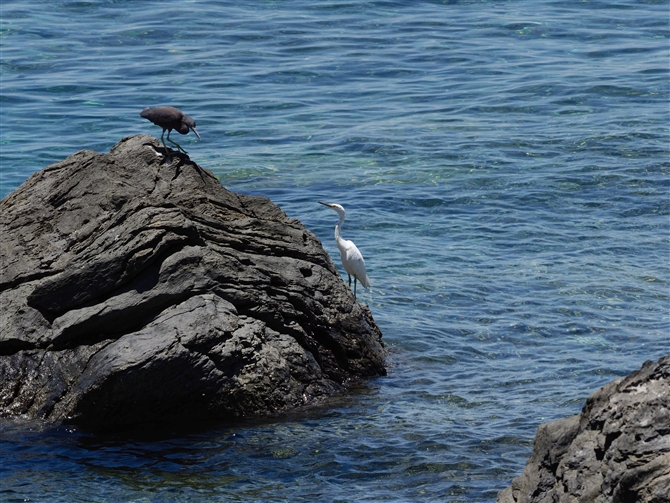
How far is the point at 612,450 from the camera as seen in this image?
18.4 ft

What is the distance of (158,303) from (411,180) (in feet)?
32.1

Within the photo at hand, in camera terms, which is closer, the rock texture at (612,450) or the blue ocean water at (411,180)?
the rock texture at (612,450)

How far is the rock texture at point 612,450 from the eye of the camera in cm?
531

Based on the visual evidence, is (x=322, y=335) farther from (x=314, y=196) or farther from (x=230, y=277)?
(x=314, y=196)

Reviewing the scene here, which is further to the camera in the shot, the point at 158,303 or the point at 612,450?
the point at 158,303

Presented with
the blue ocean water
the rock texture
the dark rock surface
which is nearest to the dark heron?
the dark rock surface

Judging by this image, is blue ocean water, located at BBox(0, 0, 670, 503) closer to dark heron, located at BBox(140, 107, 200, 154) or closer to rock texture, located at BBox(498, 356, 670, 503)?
rock texture, located at BBox(498, 356, 670, 503)

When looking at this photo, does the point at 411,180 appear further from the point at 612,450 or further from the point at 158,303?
the point at 612,450

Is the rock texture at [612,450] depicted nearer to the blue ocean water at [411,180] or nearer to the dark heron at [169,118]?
the blue ocean water at [411,180]

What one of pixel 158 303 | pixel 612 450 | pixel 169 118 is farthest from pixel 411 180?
pixel 612 450

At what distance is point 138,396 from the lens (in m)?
8.91

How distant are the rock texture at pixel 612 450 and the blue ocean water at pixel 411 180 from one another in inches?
74.5

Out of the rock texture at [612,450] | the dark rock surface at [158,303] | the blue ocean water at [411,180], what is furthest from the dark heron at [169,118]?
the rock texture at [612,450]

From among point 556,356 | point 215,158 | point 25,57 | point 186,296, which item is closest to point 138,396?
point 186,296
